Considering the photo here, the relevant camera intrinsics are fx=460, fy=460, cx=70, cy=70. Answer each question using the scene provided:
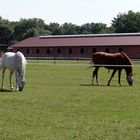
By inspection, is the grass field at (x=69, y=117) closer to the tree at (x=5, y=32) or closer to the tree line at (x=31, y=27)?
the tree line at (x=31, y=27)

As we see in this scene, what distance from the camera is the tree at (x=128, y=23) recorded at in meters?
136

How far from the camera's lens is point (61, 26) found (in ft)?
583

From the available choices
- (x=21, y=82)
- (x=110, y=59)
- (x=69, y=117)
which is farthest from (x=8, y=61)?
(x=69, y=117)

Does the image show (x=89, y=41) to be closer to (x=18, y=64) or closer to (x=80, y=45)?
(x=80, y=45)

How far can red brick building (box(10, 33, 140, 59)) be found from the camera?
8475 centimetres

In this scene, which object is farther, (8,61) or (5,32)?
(5,32)

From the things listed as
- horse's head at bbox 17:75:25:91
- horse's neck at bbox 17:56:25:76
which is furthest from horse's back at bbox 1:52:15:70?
horse's head at bbox 17:75:25:91

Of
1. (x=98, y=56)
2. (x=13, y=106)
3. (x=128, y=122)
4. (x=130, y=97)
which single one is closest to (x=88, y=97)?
(x=130, y=97)

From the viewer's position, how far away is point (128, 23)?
138125 millimetres

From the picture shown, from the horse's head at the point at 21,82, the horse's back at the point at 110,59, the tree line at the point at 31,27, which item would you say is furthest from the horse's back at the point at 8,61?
the tree line at the point at 31,27

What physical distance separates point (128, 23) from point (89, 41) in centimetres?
5026

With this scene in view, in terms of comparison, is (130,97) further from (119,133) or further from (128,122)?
(119,133)

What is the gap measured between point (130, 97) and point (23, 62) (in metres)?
5.39

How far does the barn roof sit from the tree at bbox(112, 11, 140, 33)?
42357mm
